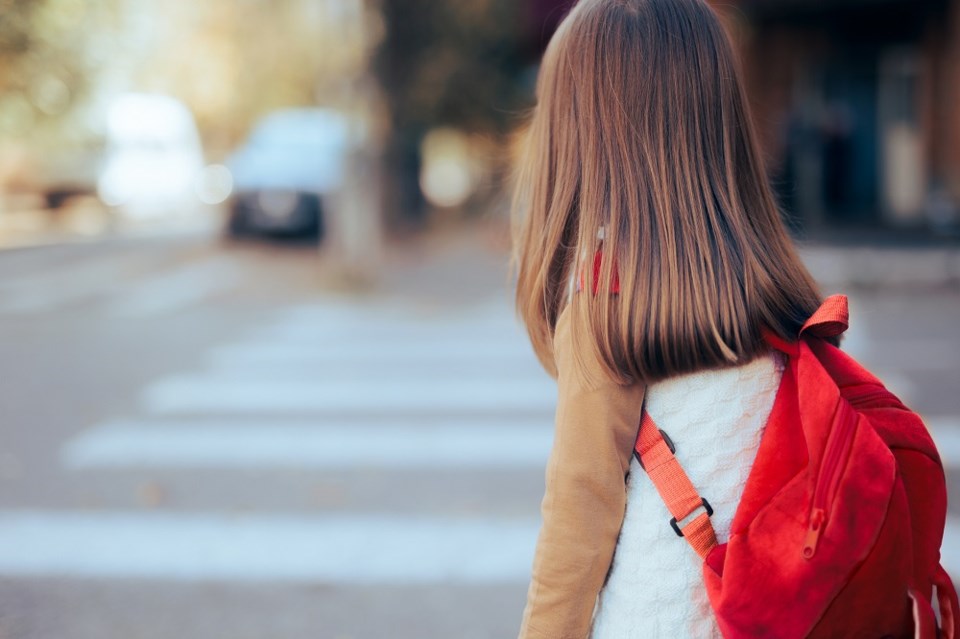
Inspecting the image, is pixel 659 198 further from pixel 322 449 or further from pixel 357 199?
pixel 357 199

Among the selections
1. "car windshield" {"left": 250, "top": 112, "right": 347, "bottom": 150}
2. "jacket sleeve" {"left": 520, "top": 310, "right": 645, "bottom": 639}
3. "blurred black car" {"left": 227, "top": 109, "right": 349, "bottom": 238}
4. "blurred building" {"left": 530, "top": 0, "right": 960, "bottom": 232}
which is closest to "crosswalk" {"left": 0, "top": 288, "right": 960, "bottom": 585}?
→ "jacket sleeve" {"left": 520, "top": 310, "right": 645, "bottom": 639}

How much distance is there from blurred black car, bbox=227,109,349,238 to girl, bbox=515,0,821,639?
524 inches

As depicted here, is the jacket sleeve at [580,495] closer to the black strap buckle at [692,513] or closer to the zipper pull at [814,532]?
the black strap buckle at [692,513]

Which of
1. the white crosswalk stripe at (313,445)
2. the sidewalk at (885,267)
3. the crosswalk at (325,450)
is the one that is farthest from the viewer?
the sidewalk at (885,267)

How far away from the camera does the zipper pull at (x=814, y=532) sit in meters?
1.41

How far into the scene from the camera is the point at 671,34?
167 cm

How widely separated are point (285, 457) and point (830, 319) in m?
4.62

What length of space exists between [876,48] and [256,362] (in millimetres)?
14466

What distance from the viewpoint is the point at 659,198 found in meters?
1.65

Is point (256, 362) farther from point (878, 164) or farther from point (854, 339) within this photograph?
point (878, 164)

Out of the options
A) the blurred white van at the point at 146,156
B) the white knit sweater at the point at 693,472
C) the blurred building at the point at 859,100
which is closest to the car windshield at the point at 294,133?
the blurred building at the point at 859,100

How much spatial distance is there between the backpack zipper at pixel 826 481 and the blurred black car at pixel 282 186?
13.7 meters

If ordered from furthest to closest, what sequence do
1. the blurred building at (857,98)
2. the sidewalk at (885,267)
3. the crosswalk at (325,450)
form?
the blurred building at (857,98)
the sidewalk at (885,267)
the crosswalk at (325,450)

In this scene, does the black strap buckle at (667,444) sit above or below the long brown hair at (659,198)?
below
